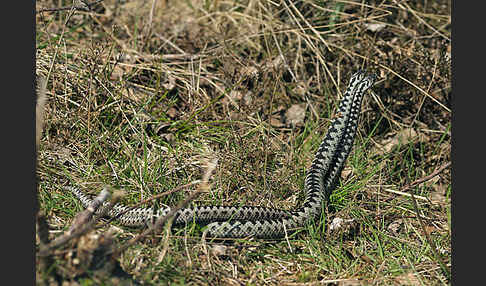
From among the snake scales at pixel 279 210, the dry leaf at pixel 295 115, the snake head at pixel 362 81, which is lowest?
the dry leaf at pixel 295 115

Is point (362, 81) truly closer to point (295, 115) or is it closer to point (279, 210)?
point (295, 115)

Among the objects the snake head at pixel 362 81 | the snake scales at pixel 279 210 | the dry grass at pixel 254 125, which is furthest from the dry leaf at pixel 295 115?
the snake head at pixel 362 81

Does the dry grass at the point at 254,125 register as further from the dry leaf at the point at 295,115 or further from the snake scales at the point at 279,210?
the snake scales at the point at 279,210

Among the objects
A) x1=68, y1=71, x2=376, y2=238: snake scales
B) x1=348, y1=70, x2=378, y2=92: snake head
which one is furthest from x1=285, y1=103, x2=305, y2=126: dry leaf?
x1=348, y1=70, x2=378, y2=92: snake head

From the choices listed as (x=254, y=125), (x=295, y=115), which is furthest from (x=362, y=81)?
(x=254, y=125)

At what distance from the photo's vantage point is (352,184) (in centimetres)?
662

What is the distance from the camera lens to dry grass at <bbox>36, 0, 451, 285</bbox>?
5.18 m

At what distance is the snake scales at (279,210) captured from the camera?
17.6 feet

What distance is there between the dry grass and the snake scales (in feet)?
0.45

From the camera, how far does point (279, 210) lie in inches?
232

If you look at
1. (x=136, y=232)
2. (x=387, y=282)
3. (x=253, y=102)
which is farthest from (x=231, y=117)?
(x=387, y=282)

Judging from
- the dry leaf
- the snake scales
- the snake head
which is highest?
the snake head

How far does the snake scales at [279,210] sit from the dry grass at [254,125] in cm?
14

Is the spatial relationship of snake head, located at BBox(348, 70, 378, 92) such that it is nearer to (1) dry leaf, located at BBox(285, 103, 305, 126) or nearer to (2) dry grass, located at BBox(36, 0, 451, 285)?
(2) dry grass, located at BBox(36, 0, 451, 285)
